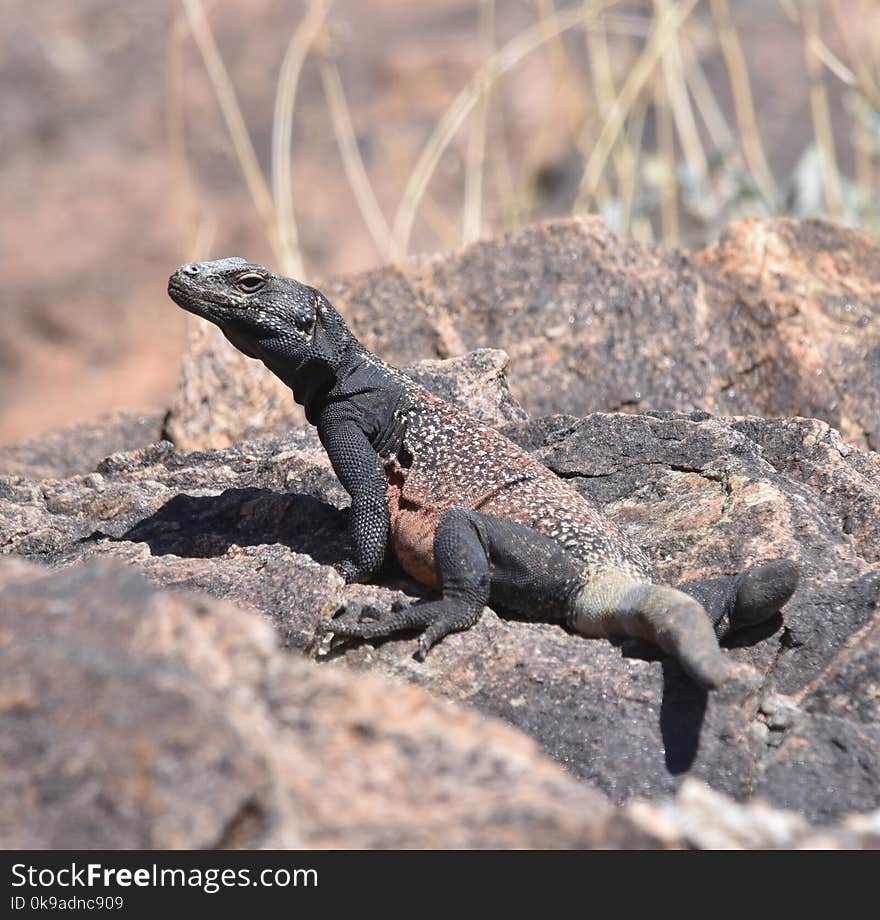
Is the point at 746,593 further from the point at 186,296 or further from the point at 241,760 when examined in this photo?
the point at 186,296

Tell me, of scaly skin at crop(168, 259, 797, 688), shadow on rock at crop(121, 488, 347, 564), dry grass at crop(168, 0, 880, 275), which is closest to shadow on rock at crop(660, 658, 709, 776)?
scaly skin at crop(168, 259, 797, 688)

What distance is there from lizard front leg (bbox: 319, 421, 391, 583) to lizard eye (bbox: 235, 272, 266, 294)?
1.78ft

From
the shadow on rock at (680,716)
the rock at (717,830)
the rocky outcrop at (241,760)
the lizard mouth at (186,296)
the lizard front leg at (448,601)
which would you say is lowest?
the shadow on rock at (680,716)

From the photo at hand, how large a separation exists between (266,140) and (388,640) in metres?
10.0

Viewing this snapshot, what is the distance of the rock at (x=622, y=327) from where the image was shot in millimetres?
5383

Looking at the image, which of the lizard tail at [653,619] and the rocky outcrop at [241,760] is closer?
the rocky outcrop at [241,760]

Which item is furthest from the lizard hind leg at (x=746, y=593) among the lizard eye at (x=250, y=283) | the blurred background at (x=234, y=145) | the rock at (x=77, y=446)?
the blurred background at (x=234, y=145)

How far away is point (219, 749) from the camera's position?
1697 millimetres

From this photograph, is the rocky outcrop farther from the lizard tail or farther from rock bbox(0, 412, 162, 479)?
rock bbox(0, 412, 162, 479)

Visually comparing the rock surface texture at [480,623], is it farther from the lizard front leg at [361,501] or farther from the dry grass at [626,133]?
the dry grass at [626,133]

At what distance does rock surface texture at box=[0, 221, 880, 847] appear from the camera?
1716mm

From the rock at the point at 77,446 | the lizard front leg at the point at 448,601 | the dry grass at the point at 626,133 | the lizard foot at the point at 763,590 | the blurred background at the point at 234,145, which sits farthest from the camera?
the blurred background at the point at 234,145

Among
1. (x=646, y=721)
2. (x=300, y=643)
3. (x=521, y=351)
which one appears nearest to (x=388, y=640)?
(x=300, y=643)
